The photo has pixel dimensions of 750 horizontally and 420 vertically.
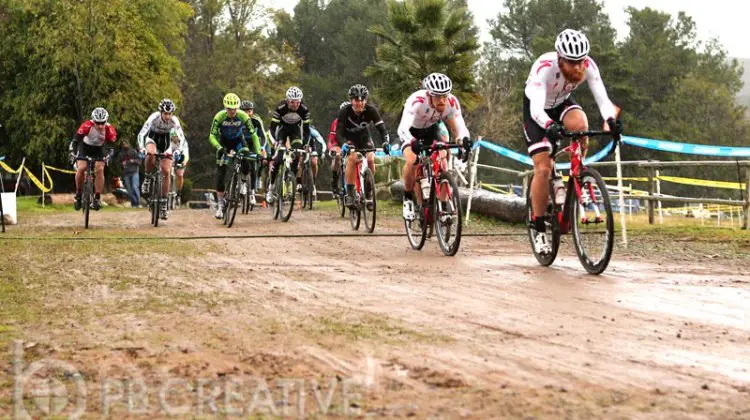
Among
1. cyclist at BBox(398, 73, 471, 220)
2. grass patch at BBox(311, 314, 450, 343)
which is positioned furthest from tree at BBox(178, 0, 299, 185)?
grass patch at BBox(311, 314, 450, 343)

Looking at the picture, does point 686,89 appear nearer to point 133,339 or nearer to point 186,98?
point 186,98

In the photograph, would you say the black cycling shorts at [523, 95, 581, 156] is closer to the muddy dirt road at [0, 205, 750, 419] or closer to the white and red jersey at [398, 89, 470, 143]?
the muddy dirt road at [0, 205, 750, 419]

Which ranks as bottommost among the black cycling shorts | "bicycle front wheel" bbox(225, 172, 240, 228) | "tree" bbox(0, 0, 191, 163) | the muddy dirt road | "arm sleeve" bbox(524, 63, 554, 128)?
the muddy dirt road

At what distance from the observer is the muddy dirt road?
4.25 m

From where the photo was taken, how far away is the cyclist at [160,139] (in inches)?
703

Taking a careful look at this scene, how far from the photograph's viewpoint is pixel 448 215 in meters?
11.5

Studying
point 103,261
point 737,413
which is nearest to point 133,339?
point 737,413

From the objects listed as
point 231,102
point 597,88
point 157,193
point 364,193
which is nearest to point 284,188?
point 231,102

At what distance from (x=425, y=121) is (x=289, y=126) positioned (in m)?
7.30

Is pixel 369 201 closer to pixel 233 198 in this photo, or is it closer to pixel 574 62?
pixel 233 198

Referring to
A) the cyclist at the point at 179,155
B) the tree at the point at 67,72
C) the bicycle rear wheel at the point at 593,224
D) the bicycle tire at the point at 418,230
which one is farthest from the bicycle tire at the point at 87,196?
the tree at the point at 67,72

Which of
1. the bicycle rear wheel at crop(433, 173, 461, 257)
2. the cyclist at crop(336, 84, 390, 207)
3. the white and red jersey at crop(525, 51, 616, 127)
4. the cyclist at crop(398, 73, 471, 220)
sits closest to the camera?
the white and red jersey at crop(525, 51, 616, 127)

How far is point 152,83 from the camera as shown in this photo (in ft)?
167

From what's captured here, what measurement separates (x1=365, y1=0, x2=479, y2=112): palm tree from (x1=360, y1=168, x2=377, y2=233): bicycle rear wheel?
25114 millimetres
